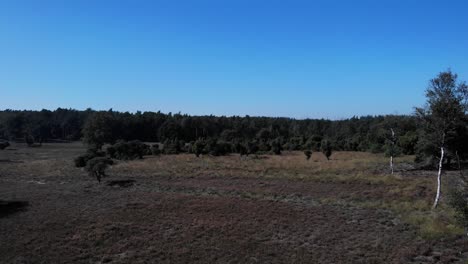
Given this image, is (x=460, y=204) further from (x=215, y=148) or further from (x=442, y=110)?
(x=215, y=148)

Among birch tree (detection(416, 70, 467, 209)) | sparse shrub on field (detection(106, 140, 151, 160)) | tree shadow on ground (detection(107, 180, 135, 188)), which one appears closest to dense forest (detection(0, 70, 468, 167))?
birch tree (detection(416, 70, 467, 209))

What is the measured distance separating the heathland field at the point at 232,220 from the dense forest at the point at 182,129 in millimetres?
49455

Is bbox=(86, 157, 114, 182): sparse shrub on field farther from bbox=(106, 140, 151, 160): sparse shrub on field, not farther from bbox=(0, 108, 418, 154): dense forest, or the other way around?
bbox=(0, 108, 418, 154): dense forest

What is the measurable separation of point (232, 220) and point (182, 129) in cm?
9409

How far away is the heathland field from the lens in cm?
1967

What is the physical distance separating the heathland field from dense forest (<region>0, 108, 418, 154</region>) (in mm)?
49455

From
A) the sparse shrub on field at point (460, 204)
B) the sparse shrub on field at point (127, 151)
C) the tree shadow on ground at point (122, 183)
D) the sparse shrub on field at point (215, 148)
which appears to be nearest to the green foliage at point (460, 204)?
the sparse shrub on field at point (460, 204)

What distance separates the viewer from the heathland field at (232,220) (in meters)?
19.7

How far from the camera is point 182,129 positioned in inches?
4680

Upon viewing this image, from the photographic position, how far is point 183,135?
119188 millimetres

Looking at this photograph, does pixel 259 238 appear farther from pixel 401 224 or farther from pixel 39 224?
pixel 39 224

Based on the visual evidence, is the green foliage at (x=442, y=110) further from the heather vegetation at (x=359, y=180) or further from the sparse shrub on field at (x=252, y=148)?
the sparse shrub on field at (x=252, y=148)

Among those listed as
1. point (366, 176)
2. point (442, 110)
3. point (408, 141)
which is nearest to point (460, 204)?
point (442, 110)

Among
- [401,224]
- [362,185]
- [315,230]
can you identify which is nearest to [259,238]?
[315,230]
